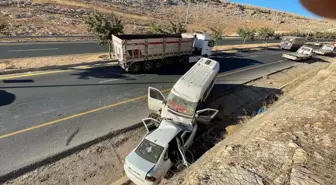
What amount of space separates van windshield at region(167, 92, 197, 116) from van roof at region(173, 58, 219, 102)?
1.01ft

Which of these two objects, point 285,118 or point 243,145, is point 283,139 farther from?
point 285,118

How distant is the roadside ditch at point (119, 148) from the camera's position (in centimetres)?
782

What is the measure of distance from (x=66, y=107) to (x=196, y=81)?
292 inches

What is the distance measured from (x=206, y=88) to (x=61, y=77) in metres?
10.8

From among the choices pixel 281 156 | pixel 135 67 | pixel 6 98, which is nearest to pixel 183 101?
pixel 281 156

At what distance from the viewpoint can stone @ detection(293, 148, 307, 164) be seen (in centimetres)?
541

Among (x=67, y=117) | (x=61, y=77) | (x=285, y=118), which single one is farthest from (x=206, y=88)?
(x=61, y=77)

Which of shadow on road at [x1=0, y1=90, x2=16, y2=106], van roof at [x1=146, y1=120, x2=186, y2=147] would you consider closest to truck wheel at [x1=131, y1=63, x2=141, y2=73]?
shadow on road at [x1=0, y1=90, x2=16, y2=106]

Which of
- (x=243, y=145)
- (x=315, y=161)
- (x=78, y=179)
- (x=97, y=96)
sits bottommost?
(x=78, y=179)

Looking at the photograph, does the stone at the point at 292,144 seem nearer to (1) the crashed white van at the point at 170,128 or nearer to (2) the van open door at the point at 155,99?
(1) the crashed white van at the point at 170,128

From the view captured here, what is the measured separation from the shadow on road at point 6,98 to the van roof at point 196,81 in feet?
30.7

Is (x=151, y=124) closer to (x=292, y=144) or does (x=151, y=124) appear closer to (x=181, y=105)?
(x=181, y=105)

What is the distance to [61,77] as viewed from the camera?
51.9ft

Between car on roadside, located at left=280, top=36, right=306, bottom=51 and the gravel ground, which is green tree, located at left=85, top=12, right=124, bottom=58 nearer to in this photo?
the gravel ground
